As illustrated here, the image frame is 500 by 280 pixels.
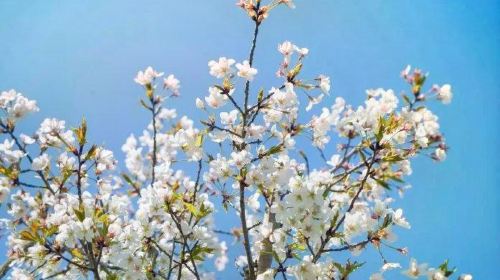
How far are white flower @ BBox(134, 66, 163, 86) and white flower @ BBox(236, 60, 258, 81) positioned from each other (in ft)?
4.70

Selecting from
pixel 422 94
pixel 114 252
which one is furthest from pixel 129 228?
pixel 422 94

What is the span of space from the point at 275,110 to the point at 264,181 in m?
0.66

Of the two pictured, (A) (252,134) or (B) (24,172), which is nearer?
(A) (252,134)

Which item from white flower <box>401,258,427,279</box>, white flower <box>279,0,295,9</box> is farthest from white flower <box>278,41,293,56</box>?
white flower <box>401,258,427,279</box>

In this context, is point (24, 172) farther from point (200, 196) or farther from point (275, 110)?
point (275, 110)

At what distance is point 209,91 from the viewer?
3.79 meters

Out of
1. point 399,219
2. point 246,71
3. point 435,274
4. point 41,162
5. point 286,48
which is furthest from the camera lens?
point 41,162

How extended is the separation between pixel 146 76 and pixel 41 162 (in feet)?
4.38

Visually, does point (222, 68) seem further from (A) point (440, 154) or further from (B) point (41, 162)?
(A) point (440, 154)

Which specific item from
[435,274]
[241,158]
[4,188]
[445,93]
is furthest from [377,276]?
[4,188]

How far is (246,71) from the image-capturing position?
3.63 metres

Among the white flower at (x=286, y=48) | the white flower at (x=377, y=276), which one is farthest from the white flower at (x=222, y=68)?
the white flower at (x=377, y=276)

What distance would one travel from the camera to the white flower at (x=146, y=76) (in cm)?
478

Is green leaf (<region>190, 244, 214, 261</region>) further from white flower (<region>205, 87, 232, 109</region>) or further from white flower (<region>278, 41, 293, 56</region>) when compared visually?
white flower (<region>278, 41, 293, 56</region>)
